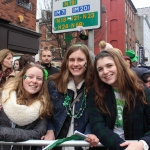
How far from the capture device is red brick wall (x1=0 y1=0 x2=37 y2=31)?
711 centimetres

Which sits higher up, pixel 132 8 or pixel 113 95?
pixel 132 8

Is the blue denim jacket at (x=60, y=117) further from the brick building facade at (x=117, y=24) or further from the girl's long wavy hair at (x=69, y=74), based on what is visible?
the brick building facade at (x=117, y=24)

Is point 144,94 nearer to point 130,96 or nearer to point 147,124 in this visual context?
point 130,96

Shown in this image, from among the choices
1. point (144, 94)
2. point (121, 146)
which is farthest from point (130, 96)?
point (121, 146)

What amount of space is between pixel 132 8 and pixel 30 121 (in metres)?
41.9

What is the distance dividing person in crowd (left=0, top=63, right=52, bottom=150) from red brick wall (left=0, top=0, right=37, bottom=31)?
530 cm

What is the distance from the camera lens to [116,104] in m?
2.08

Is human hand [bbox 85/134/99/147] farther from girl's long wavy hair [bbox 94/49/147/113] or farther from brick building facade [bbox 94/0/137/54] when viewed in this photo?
brick building facade [bbox 94/0/137/54]

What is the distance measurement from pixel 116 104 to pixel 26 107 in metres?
0.92

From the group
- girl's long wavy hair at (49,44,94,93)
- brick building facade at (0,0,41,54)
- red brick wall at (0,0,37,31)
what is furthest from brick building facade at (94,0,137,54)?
girl's long wavy hair at (49,44,94,93)

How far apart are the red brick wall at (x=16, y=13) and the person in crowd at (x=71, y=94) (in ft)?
17.8

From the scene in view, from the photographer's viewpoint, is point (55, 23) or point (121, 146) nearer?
point (121, 146)

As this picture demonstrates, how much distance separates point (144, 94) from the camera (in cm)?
200

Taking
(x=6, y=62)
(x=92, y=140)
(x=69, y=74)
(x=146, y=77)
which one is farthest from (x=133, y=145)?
(x=6, y=62)
